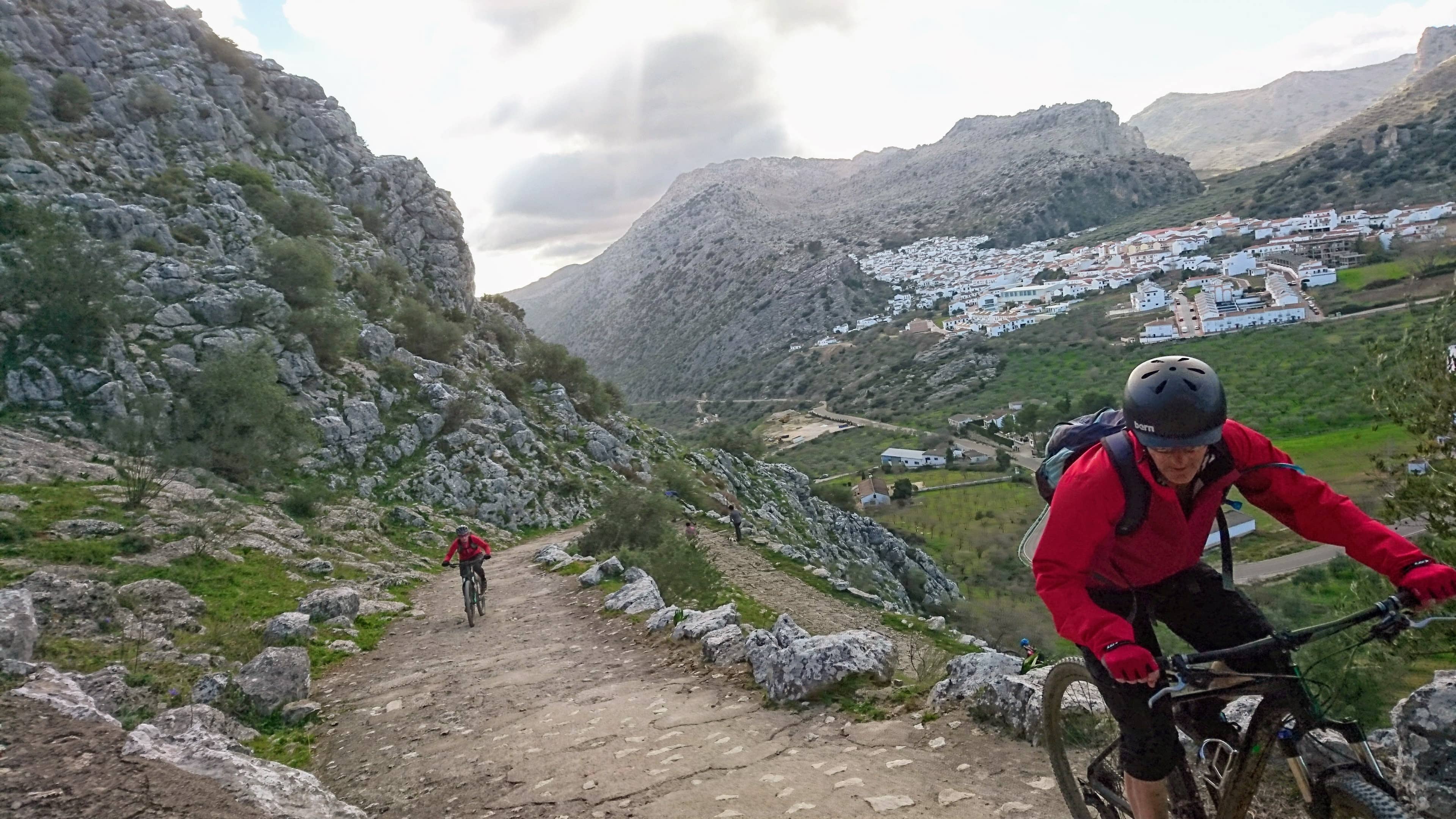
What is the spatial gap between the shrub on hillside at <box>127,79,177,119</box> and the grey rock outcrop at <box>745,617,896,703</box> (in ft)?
147

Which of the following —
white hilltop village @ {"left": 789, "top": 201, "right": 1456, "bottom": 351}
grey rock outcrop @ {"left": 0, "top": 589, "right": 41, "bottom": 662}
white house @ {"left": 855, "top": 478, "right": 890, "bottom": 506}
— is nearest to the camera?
grey rock outcrop @ {"left": 0, "top": 589, "right": 41, "bottom": 662}

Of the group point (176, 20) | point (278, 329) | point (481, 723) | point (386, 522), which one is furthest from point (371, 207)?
point (481, 723)

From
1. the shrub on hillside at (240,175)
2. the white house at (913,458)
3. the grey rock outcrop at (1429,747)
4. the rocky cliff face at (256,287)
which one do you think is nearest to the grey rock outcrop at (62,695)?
the grey rock outcrop at (1429,747)

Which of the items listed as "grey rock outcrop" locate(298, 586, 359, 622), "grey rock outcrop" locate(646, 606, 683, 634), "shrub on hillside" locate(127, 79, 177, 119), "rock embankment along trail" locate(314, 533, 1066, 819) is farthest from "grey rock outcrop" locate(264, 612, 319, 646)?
"shrub on hillside" locate(127, 79, 177, 119)

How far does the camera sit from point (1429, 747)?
299cm

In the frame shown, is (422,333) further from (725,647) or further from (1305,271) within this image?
(1305,271)

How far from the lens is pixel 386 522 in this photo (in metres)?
21.5

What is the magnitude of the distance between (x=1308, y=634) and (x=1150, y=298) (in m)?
110

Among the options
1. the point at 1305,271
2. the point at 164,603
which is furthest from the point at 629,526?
the point at 1305,271

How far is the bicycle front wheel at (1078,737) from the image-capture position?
12.2ft

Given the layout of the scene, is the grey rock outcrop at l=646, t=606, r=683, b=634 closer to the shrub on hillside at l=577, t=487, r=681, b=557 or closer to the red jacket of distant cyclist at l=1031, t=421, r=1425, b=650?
the shrub on hillside at l=577, t=487, r=681, b=557

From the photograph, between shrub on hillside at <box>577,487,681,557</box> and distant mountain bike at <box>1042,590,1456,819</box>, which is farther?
shrub on hillside at <box>577,487,681,557</box>

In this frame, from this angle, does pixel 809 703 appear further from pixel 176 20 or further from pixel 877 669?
pixel 176 20

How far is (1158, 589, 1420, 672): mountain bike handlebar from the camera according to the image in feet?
8.35
